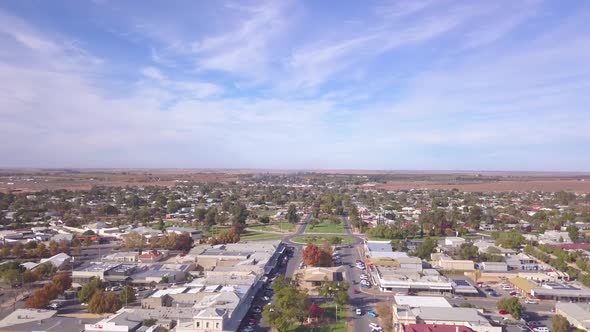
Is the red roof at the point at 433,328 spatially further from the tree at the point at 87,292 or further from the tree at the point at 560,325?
the tree at the point at 87,292

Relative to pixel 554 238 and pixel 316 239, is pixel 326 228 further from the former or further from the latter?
pixel 554 238

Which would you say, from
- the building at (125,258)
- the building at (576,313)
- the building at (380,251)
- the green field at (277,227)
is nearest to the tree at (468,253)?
the building at (380,251)

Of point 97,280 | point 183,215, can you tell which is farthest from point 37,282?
point 183,215

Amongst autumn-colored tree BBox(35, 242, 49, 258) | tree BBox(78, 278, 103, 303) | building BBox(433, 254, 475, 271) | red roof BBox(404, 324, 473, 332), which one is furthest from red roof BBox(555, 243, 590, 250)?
autumn-colored tree BBox(35, 242, 49, 258)

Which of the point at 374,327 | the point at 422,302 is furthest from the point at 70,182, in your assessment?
the point at 374,327

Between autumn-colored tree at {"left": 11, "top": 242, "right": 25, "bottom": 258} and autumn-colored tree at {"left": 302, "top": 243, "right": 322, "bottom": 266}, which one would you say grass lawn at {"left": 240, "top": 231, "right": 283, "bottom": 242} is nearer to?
autumn-colored tree at {"left": 302, "top": 243, "right": 322, "bottom": 266}

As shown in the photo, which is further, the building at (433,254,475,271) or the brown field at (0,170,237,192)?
the brown field at (0,170,237,192)
